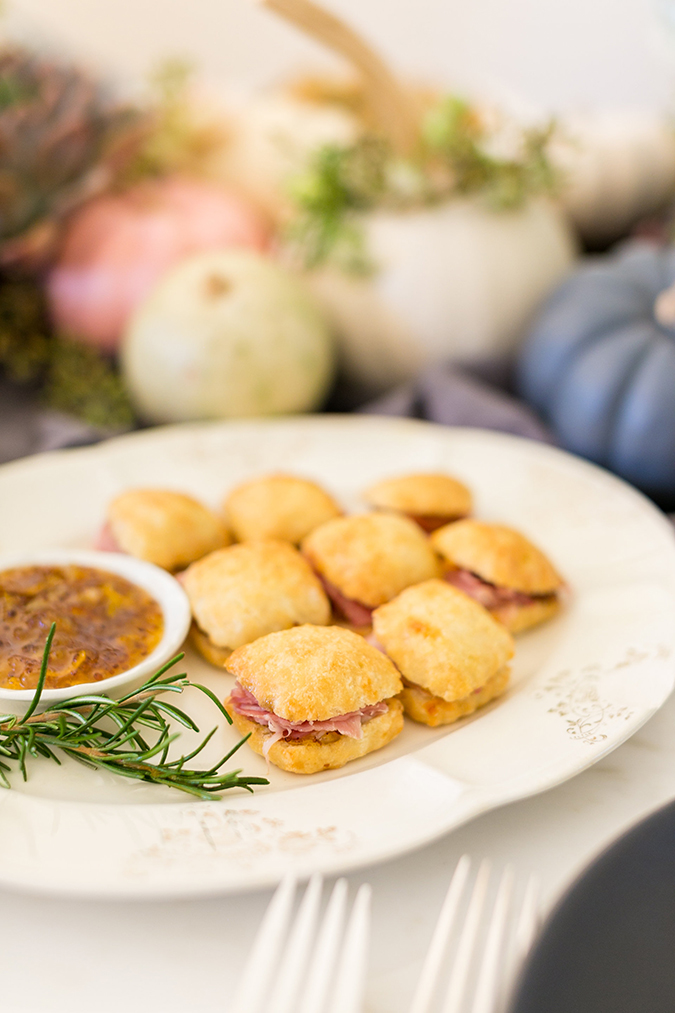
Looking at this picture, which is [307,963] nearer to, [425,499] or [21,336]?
[425,499]

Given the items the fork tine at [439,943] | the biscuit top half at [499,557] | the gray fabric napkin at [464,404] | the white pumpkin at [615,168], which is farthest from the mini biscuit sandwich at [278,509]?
the white pumpkin at [615,168]

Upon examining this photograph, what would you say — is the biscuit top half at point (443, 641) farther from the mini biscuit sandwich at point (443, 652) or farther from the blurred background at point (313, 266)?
the blurred background at point (313, 266)

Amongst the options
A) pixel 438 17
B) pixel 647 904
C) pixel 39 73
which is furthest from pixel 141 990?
pixel 438 17

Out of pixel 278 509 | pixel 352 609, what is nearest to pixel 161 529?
pixel 278 509

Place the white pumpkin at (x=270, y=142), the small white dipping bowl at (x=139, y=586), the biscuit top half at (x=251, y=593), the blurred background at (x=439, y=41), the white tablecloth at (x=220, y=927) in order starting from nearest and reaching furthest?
the white tablecloth at (x=220, y=927) → the small white dipping bowl at (x=139, y=586) → the biscuit top half at (x=251, y=593) → the white pumpkin at (x=270, y=142) → the blurred background at (x=439, y=41)

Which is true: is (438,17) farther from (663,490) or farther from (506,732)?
(506,732)

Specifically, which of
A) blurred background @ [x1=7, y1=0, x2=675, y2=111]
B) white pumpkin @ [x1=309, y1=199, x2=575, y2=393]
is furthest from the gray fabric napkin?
blurred background @ [x1=7, y1=0, x2=675, y2=111]

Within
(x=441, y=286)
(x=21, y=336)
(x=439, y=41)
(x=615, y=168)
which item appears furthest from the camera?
(x=439, y=41)
